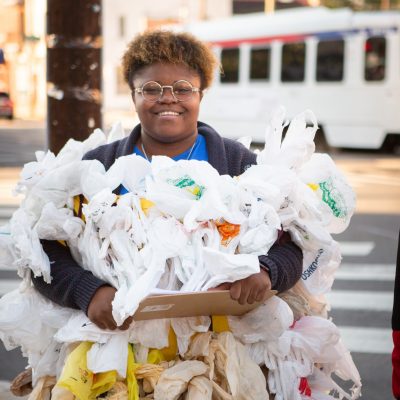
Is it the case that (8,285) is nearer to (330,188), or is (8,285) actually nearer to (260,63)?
(330,188)

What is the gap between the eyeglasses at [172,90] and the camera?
305cm

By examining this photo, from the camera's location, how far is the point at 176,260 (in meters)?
2.78

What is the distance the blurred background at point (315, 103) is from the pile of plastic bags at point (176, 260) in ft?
2.49

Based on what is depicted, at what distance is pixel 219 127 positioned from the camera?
22.2m

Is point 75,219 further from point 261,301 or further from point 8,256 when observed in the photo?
point 261,301

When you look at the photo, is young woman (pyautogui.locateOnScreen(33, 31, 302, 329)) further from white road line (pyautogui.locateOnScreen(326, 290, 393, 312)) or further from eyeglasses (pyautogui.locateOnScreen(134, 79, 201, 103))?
white road line (pyautogui.locateOnScreen(326, 290, 393, 312))

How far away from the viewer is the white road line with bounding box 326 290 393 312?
7.14 meters

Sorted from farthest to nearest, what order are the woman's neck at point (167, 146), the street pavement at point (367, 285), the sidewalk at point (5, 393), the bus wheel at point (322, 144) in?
the bus wheel at point (322, 144), the street pavement at point (367, 285), the sidewalk at point (5, 393), the woman's neck at point (167, 146)

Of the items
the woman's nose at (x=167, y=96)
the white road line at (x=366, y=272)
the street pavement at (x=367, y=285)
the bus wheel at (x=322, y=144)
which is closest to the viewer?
the woman's nose at (x=167, y=96)

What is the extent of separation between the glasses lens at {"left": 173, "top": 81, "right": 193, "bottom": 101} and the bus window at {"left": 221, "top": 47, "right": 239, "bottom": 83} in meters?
18.8

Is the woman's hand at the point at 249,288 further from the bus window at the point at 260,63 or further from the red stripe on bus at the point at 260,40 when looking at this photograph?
the bus window at the point at 260,63

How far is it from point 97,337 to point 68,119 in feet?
7.91

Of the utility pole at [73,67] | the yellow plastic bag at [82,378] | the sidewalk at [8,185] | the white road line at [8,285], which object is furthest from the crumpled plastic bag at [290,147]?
the sidewalk at [8,185]

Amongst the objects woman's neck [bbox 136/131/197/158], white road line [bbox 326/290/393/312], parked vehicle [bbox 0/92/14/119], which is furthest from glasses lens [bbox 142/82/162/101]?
parked vehicle [bbox 0/92/14/119]
